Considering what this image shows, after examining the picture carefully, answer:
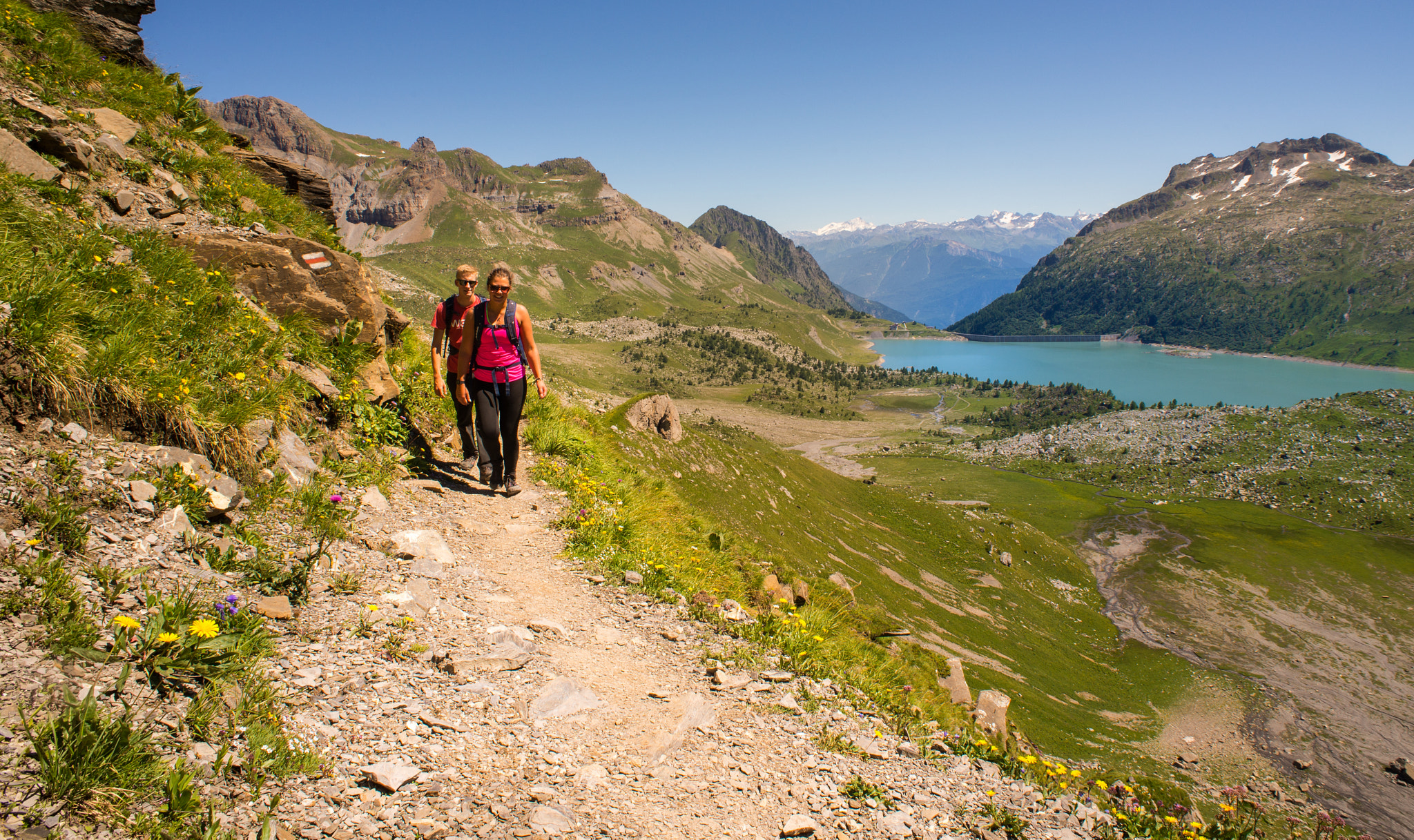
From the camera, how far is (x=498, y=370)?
10281 mm

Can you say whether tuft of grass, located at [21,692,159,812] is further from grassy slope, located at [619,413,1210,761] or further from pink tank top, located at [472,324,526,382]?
grassy slope, located at [619,413,1210,761]

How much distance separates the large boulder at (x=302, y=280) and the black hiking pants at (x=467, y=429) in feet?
4.89

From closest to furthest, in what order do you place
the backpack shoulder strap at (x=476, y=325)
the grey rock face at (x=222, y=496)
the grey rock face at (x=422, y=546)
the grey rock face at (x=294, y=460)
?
the grey rock face at (x=222, y=496), the grey rock face at (x=294, y=460), the grey rock face at (x=422, y=546), the backpack shoulder strap at (x=476, y=325)

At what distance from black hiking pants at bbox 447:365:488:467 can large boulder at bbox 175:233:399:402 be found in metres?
1.49

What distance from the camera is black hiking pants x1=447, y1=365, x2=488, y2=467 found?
10648mm

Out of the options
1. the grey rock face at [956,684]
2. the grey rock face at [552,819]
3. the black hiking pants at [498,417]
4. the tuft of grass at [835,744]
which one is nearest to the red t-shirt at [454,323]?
the black hiking pants at [498,417]

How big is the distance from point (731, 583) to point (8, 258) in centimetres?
1020

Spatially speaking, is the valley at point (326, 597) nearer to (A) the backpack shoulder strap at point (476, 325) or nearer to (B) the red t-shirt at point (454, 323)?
(B) the red t-shirt at point (454, 323)

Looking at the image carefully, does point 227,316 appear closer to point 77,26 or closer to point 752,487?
point 77,26

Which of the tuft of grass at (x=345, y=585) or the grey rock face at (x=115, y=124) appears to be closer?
the tuft of grass at (x=345, y=585)

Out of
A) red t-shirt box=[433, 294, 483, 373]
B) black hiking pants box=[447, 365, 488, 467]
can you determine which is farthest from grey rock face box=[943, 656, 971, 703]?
red t-shirt box=[433, 294, 483, 373]

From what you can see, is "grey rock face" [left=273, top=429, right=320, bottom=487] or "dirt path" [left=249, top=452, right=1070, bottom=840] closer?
"dirt path" [left=249, top=452, right=1070, bottom=840]

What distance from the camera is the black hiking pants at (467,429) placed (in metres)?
10.6

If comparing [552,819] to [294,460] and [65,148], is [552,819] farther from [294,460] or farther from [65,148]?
[65,148]
